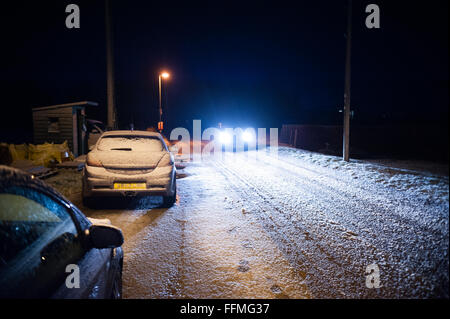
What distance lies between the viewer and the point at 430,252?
4.04 meters

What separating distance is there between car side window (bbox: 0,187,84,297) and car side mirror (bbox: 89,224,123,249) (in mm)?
93

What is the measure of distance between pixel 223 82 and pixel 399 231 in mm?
76771

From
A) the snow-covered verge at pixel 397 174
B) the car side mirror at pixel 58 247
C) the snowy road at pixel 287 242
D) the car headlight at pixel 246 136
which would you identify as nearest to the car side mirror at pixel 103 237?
the car side mirror at pixel 58 247

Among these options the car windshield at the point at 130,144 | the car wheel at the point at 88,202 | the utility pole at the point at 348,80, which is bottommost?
the car wheel at the point at 88,202

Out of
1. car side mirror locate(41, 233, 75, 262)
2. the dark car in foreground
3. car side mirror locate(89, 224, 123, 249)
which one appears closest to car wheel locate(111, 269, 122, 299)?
the dark car in foreground

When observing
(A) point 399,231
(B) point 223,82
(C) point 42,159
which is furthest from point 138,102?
(A) point 399,231

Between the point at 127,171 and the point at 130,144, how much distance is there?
80 centimetres

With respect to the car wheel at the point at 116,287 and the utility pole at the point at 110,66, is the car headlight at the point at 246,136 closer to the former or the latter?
the utility pole at the point at 110,66

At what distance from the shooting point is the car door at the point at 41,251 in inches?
58.7

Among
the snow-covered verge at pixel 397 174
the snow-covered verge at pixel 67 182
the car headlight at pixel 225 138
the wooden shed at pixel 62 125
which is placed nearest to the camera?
the snow-covered verge at pixel 397 174

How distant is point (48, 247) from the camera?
1.80m

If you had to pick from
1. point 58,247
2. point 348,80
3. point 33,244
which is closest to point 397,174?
point 348,80

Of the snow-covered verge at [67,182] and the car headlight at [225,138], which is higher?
the car headlight at [225,138]
